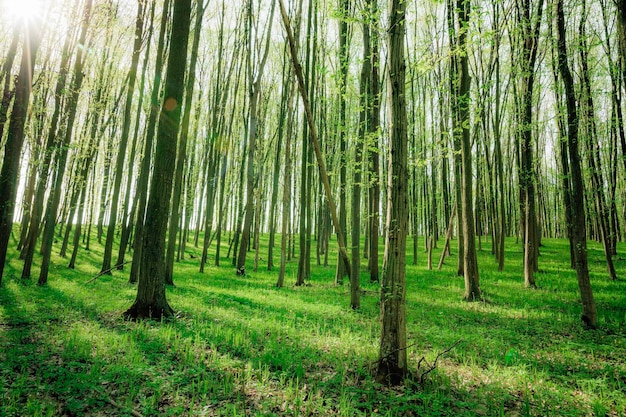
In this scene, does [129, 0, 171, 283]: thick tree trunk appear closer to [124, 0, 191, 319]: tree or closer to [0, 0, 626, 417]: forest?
[0, 0, 626, 417]: forest

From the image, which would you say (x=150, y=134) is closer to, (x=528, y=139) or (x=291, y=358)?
(x=291, y=358)

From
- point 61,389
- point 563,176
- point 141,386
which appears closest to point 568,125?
point 563,176

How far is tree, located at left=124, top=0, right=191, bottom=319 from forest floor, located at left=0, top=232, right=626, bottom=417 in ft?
1.63

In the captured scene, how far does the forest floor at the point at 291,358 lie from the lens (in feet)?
10.3

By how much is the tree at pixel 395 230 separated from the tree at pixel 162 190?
4.51m

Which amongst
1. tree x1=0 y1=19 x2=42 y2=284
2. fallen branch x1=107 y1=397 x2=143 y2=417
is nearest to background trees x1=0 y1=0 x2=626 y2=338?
tree x1=0 y1=19 x2=42 y2=284

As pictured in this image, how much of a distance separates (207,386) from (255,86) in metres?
12.3

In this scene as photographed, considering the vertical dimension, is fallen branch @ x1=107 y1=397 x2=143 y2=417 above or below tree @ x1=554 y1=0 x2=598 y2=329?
below

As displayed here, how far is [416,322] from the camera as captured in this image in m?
6.54

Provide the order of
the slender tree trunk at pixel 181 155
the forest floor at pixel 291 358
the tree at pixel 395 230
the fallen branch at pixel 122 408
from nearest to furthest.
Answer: the fallen branch at pixel 122 408
the forest floor at pixel 291 358
the tree at pixel 395 230
the slender tree trunk at pixel 181 155

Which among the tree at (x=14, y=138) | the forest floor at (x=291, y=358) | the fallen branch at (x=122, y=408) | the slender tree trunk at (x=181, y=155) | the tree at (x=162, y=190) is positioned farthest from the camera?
the slender tree trunk at (x=181, y=155)

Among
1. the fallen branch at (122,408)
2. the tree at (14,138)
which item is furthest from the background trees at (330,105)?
the fallen branch at (122,408)

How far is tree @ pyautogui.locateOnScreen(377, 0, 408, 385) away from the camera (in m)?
3.56

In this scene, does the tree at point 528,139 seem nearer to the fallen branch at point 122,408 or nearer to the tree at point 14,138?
the fallen branch at point 122,408
